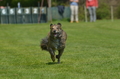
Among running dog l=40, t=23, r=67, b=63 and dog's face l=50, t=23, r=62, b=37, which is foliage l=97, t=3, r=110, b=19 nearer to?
running dog l=40, t=23, r=67, b=63

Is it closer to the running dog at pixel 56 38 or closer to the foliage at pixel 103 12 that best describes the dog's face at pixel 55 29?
the running dog at pixel 56 38

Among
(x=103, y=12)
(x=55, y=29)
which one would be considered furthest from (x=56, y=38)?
Result: (x=103, y=12)

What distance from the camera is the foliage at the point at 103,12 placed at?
44.4 meters

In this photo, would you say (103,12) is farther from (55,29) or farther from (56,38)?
(55,29)

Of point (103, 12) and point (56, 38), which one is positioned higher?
point (56, 38)

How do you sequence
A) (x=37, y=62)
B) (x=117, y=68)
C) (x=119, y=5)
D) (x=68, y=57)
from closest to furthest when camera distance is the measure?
(x=117, y=68) < (x=37, y=62) < (x=68, y=57) < (x=119, y=5)

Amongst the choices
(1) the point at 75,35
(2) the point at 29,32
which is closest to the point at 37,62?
(1) the point at 75,35

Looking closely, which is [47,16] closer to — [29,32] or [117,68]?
[29,32]

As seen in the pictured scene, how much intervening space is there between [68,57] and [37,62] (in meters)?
1.56

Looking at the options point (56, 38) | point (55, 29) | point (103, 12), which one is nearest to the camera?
point (55, 29)

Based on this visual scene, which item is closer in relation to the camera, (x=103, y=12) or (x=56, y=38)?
(x=56, y=38)

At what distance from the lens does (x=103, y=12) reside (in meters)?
44.4

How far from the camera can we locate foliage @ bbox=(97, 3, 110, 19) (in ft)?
146

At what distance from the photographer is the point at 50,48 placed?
11.8 m
